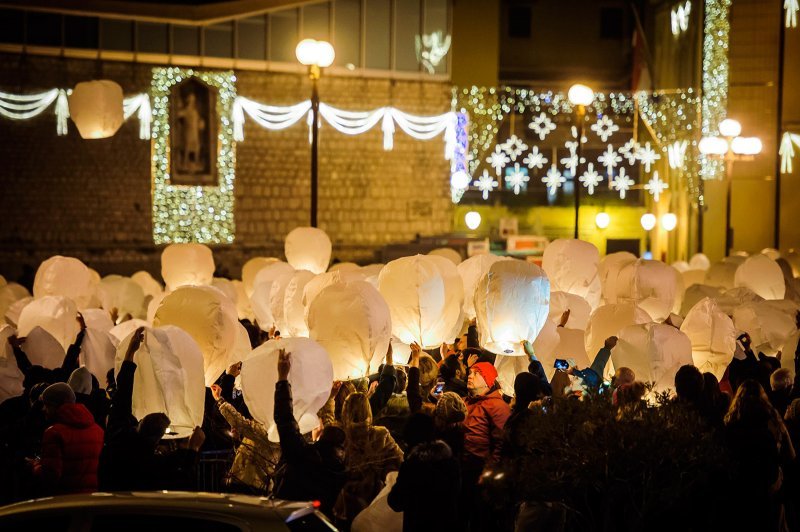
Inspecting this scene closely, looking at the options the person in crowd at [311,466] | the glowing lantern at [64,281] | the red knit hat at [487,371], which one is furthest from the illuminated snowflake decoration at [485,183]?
the person in crowd at [311,466]

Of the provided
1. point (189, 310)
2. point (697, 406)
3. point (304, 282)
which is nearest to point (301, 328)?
point (304, 282)

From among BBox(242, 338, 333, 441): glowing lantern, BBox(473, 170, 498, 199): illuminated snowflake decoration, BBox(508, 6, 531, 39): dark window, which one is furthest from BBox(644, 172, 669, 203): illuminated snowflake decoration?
BBox(242, 338, 333, 441): glowing lantern

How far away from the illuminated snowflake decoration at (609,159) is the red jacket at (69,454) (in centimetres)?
2879

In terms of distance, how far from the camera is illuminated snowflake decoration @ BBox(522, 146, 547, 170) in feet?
113

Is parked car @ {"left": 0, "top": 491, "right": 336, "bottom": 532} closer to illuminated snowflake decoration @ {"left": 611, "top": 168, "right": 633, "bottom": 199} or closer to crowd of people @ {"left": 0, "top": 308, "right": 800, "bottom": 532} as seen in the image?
crowd of people @ {"left": 0, "top": 308, "right": 800, "bottom": 532}

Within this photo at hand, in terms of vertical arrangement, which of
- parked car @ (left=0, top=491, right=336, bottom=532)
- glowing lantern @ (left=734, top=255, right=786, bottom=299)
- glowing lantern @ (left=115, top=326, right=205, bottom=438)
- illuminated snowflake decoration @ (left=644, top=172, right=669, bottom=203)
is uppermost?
illuminated snowflake decoration @ (left=644, top=172, right=669, bottom=203)

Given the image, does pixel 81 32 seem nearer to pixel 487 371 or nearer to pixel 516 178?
pixel 516 178

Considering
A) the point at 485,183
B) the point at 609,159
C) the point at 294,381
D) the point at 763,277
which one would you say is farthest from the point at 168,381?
the point at 609,159

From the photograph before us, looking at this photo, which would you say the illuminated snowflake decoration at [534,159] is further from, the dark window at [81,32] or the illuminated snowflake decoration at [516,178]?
the dark window at [81,32]

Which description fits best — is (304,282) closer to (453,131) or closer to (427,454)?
(427,454)

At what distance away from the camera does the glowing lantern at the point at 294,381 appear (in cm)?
751

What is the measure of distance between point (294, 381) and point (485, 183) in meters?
25.5

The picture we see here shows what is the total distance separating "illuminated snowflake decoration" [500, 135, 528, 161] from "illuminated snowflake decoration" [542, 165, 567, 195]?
1187 millimetres

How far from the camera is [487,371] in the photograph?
9641 mm
